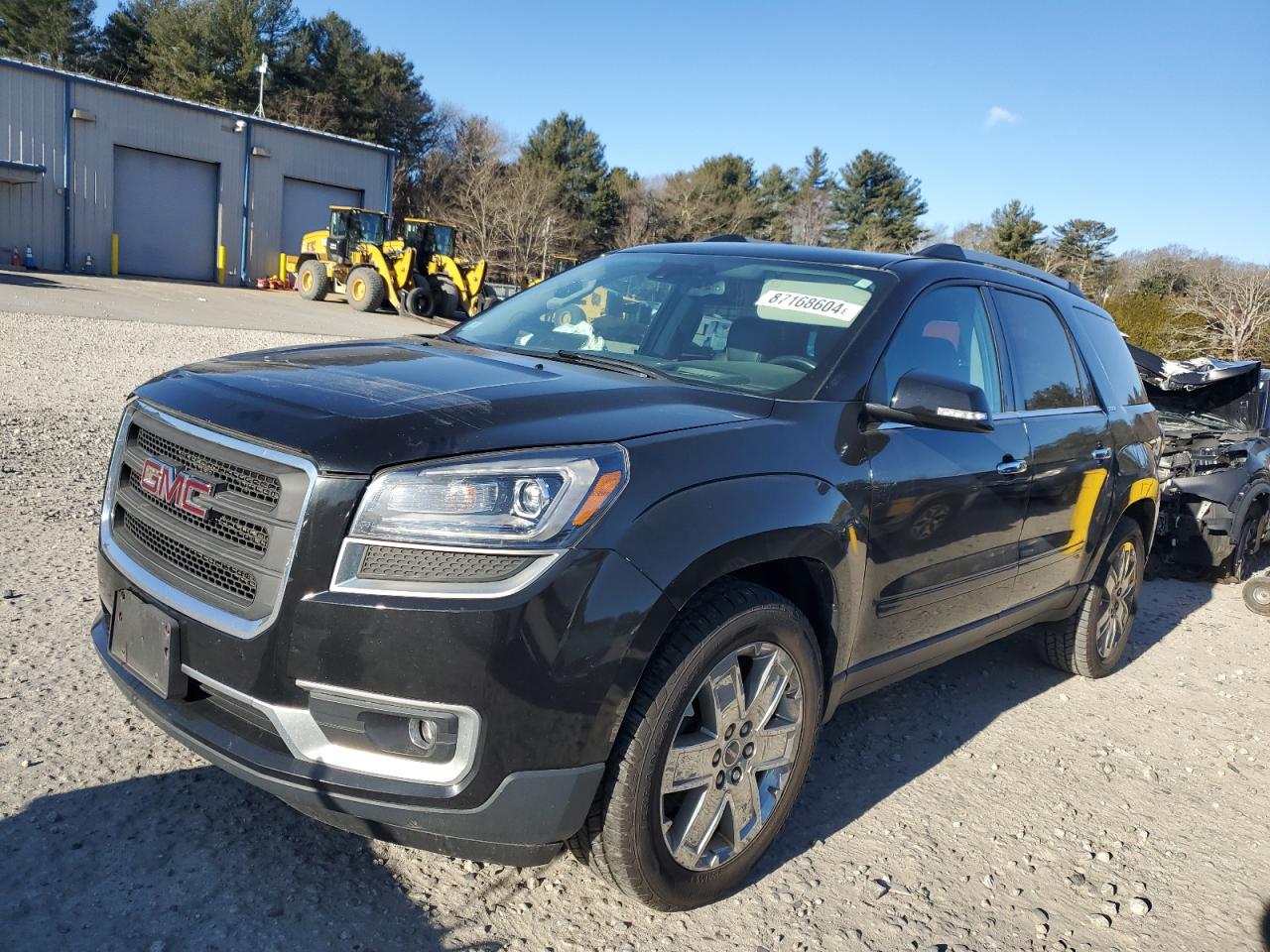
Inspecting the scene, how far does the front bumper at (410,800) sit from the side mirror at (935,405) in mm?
1470

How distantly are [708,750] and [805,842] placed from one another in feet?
2.70

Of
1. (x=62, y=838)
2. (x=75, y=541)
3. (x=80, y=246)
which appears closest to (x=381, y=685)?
(x=62, y=838)

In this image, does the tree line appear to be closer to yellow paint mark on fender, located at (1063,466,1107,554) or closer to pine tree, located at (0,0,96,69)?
pine tree, located at (0,0,96,69)

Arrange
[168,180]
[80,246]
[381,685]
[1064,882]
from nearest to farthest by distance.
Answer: [381,685]
[1064,882]
[80,246]
[168,180]

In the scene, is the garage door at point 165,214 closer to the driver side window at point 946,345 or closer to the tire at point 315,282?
the tire at point 315,282

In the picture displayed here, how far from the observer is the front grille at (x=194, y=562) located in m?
2.32

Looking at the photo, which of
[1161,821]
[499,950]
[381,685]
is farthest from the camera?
[1161,821]

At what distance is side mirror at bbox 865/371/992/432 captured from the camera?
298 centimetres

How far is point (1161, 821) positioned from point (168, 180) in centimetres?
3565

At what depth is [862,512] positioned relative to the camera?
2977mm

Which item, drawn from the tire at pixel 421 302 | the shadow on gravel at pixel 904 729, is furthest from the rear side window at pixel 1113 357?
the tire at pixel 421 302

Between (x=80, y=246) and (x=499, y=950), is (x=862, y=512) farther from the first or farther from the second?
(x=80, y=246)

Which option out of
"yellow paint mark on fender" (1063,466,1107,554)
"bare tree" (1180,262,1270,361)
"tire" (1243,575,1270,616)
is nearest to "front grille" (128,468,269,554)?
"yellow paint mark on fender" (1063,466,1107,554)

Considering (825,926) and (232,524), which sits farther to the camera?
(825,926)
